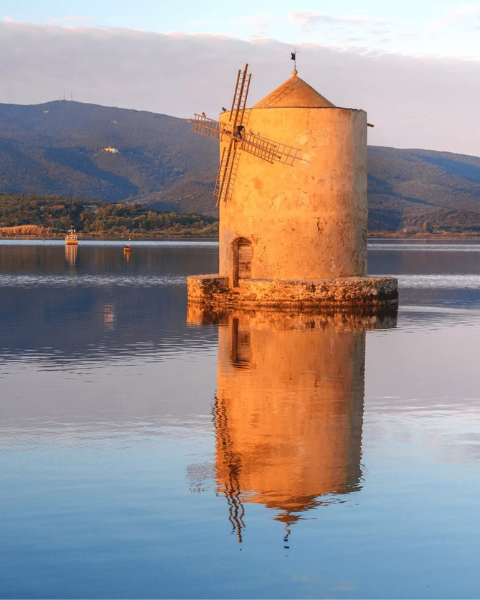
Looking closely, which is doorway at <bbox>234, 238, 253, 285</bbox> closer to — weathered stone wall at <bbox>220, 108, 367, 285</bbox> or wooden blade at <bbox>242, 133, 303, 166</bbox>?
weathered stone wall at <bbox>220, 108, 367, 285</bbox>

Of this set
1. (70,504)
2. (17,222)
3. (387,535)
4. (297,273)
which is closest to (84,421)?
(70,504)

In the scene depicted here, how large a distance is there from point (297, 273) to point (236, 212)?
5.06 ft

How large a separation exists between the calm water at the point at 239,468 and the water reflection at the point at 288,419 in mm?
21

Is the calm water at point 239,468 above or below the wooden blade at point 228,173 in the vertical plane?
below

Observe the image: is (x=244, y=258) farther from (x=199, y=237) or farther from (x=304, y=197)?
(x=199, y=237)

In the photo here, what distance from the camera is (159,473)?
21.1 ft

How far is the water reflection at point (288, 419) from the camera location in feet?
19.6

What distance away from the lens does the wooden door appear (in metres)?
19.3

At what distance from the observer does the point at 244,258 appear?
19.3 m

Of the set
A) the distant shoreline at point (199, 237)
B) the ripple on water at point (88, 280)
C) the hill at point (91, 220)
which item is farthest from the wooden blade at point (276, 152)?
the hill at point (91, 220)

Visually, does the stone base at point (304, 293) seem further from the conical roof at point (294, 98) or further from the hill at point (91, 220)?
the hill at point (91, 220)

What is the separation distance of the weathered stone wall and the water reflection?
384 centimetres

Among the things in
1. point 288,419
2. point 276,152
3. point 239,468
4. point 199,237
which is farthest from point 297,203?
point 199,237

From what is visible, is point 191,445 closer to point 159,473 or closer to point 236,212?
point 159,473
